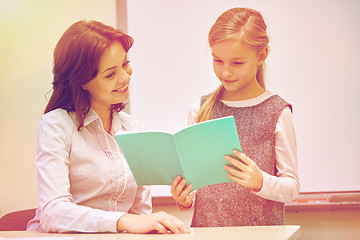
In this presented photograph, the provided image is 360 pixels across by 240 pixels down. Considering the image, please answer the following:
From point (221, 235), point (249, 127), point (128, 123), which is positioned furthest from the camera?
point (128, 123)

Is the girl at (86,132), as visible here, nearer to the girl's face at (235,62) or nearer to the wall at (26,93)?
the girl's face at (235,62)

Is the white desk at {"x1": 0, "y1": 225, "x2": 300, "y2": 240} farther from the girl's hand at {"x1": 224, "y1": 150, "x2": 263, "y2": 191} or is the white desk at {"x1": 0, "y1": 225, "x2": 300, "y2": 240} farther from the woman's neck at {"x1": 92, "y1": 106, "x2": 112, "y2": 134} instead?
the woman's neck at {"x1": 92, "y1": 106, "x2": 112, "y2": 134}

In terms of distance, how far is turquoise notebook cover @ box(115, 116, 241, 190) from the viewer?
1244 mm

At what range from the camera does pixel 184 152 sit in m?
1.28

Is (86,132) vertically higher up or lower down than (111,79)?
lower down

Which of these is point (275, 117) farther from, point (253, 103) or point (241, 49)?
point (241, 49)

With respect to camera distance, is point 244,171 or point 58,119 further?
point 58,119

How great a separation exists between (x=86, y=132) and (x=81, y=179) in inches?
6.6

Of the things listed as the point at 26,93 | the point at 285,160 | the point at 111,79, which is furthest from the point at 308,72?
the point at 26,93

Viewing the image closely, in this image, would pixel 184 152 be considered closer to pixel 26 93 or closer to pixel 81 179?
pixel 81 179

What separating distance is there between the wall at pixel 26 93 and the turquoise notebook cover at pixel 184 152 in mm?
1488

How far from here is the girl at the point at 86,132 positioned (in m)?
1.44

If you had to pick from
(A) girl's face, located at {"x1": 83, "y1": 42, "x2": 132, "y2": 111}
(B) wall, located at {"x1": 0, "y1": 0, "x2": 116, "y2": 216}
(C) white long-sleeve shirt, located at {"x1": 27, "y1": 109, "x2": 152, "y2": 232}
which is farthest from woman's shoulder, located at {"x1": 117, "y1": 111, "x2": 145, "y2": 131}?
(B) wall, located at {"x1": 0, "y1": 0, "x2": 116, "y2": 216}

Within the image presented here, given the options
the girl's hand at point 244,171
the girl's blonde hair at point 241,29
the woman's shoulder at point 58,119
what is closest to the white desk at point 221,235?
the girl's hand at point 244,171
